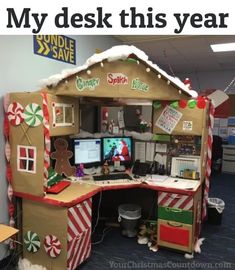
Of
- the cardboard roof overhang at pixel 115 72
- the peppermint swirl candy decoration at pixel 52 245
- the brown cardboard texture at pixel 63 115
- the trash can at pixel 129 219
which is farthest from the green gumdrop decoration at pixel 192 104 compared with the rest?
the peppermint swirl candy decoration at pixel 52 245

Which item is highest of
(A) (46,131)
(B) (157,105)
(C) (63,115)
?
(B) (157,105)

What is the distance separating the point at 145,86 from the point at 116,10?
766 mm

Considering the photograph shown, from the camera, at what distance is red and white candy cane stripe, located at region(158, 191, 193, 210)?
2.55 meters

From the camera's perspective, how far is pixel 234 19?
2.80 metres

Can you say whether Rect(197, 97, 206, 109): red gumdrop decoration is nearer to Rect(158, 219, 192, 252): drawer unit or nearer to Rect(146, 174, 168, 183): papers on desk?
Rect(146, 174, 168, 183): papers on desk

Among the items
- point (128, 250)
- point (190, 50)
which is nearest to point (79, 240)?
point (128, 250)

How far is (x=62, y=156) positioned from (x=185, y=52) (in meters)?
3.33

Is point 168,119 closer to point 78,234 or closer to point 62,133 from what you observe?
point 62,133

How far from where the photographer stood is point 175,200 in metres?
2.59

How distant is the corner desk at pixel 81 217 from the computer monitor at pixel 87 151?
31 cm

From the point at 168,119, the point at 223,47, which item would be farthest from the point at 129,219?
the point at 223,47

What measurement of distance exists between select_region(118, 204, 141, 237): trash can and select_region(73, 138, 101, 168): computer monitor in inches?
24.6

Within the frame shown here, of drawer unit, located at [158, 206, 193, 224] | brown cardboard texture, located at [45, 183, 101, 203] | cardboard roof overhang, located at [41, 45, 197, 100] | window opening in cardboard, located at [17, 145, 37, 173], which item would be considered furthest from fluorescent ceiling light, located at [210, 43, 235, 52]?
window opening in cardboard, located at [17, 145, 37, 173]

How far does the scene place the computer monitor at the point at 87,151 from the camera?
9.37ft
